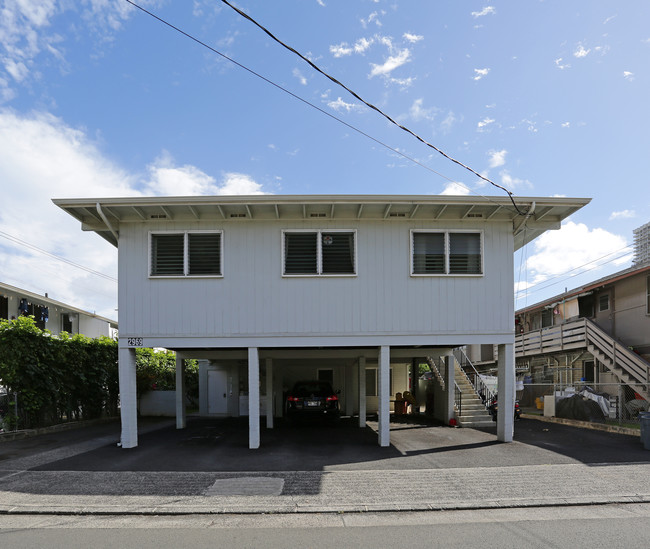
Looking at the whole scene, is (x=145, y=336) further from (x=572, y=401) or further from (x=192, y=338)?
(x=572, y=401)

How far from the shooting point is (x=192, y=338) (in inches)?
432

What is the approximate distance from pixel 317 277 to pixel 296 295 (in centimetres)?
65

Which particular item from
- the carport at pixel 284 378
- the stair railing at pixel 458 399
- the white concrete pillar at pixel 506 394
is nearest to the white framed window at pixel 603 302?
the carport at pixel 284 378

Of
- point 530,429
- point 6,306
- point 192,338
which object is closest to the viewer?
point 192,338

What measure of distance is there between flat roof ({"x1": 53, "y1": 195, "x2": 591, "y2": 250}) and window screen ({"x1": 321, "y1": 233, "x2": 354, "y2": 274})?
0.49 m

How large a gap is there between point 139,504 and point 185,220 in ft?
21.1

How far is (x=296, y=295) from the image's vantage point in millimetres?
11000

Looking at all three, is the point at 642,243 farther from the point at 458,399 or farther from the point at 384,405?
the point at 384,405

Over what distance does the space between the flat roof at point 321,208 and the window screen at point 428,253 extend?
0.46 metres

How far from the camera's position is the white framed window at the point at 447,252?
37.0 ft

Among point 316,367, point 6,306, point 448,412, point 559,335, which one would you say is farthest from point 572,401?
point 6,306

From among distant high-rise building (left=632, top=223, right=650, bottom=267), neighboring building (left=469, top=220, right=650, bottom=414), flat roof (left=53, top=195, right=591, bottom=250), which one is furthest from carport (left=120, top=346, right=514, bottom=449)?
distant high-rise building (left=632, top=223, right=650, bottom=267)

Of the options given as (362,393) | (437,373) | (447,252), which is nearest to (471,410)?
(437,373)

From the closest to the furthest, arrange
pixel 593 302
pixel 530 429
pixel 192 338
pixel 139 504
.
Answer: pixel 139 504 → pixel 192 338 → pixel 530 429 → pixel 593 302
